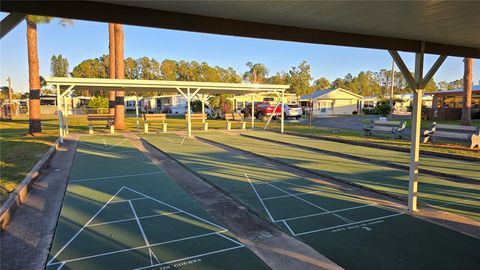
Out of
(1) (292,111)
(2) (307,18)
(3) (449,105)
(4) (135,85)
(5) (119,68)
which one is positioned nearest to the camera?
(2) (307,18)

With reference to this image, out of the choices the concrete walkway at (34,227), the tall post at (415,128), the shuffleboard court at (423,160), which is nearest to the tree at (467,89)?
the shuffleboard court at (423,160)

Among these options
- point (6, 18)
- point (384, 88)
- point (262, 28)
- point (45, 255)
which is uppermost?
point (384, 88)

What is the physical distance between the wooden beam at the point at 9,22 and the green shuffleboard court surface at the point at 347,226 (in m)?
4.24

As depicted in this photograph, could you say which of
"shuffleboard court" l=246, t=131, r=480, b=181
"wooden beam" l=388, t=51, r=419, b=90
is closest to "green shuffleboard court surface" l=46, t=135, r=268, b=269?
"wooden beam" l=388, t=51, r=419, b=90

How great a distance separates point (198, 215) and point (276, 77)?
86190 mm

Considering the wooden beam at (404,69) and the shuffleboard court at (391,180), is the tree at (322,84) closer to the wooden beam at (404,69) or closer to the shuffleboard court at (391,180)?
the shuffleboard court at (391,180)

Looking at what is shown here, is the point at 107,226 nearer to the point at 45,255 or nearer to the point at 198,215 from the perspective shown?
the point at 45,255

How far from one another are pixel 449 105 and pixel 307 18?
31162mm

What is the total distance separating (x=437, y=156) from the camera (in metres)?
11.1

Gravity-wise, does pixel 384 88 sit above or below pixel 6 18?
above

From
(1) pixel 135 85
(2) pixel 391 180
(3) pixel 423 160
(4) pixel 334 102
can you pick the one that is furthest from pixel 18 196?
(4) pixel 334 102

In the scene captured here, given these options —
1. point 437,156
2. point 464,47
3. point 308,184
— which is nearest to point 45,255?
point 308,184

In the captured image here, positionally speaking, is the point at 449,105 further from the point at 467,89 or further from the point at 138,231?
the point at 138,231

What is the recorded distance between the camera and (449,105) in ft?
95.5
